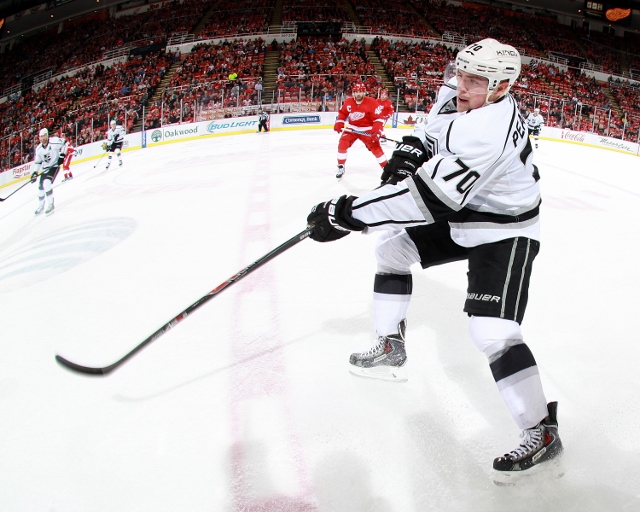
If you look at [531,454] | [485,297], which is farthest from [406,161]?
[531,454]

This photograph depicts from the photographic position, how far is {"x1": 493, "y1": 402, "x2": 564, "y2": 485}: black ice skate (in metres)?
1.69

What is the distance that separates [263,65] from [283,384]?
2028 centimetres

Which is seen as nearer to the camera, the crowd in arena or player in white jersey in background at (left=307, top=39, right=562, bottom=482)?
player in white jersey in background at (left=307, top=39, right=562, bottom=482)

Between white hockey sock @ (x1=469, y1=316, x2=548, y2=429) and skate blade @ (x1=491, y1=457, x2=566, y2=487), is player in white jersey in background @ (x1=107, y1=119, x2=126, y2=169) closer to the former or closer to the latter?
white hockey sock @ (x1=469, y1=316, x2=548, y2=429)

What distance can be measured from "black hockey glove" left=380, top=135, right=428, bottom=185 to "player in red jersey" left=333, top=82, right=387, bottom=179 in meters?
4.83

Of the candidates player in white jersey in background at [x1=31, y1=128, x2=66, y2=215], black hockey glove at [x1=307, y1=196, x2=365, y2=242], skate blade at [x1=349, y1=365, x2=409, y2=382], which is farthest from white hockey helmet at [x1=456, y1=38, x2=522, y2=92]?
player in white jersey in background at [x1=31, y1=128, x2=66, y2=215]

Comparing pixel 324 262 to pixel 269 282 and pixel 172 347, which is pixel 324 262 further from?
pixel 172 347

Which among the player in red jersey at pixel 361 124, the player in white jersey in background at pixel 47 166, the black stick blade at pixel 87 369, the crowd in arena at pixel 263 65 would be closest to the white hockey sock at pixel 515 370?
the black stick blade at pixel 87 369

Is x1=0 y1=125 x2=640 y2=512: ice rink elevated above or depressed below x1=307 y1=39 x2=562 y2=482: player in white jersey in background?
below

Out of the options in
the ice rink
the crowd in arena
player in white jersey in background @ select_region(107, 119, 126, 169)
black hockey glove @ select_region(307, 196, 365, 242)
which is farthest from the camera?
the crowd in arena

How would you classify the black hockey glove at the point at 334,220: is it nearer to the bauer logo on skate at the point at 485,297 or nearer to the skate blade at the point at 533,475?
the bauer logo on skate at the point at 485,297

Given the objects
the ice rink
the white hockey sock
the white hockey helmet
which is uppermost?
the white hockey helmet

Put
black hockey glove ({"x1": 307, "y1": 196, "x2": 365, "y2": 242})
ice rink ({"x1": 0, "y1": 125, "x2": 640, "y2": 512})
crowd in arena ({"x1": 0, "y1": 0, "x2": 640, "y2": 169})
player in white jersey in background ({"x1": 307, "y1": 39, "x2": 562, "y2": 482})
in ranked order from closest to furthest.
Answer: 1. player in white jersey in background ({"x1": 307, "y1": 39, "x2": 562, "y2": 482})
2. ice rink ({"x1": 0, "y1": 125, "x2": 640, "y2": 512})
3. black hockey glove ({"x1": 307, "y1": 196, "x2": 365, "y2": 242})
4. crowd in arena ({"x1": 0, "y1": 0, "x2": 640, "y2": 169})

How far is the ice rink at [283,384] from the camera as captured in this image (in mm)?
1705
